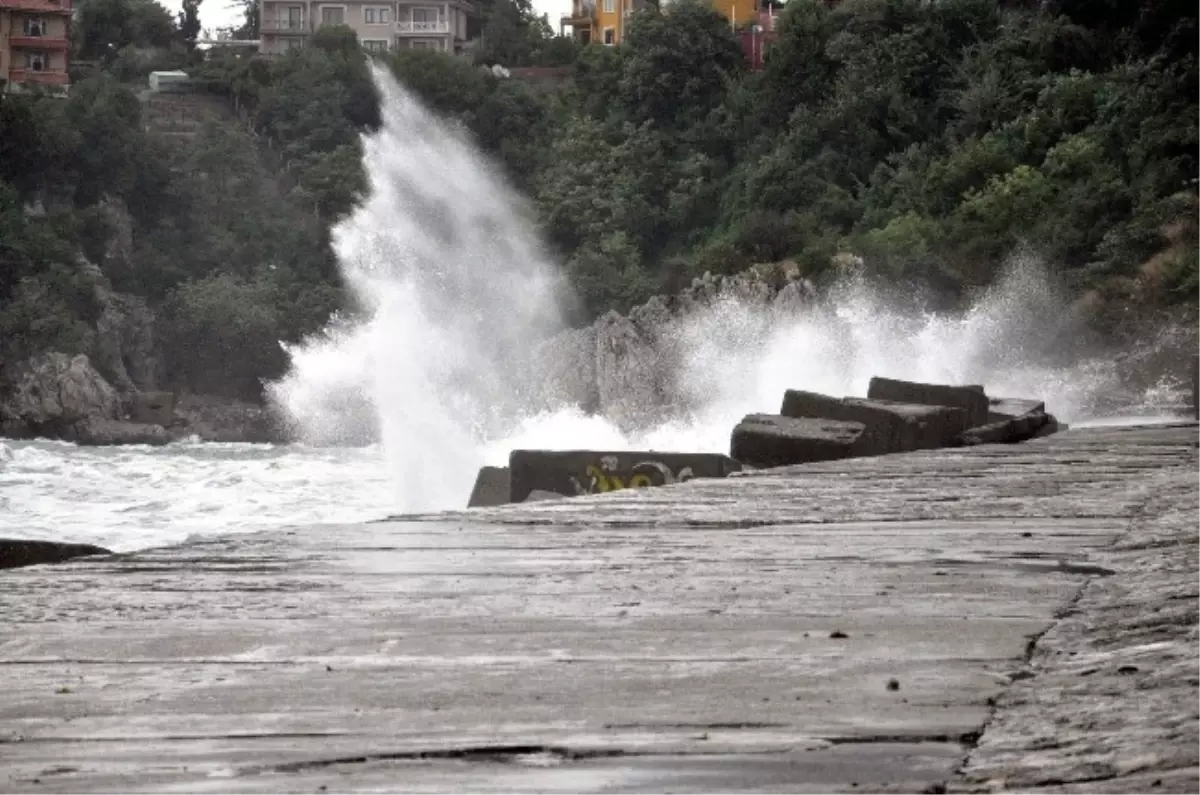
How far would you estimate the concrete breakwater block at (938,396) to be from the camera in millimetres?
14344

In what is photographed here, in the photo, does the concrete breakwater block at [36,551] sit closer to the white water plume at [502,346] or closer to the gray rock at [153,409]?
the white water plume at [502,346]

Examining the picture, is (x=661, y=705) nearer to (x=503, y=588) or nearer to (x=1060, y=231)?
(x=503, y=588)

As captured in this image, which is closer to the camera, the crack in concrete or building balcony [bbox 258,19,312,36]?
the crack in concrete

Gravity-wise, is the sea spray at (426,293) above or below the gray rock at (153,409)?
above

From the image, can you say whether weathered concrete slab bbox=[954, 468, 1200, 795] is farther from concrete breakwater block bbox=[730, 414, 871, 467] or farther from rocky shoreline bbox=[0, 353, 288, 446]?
rocky shoreline bbox=[0, 353, 288, 446]

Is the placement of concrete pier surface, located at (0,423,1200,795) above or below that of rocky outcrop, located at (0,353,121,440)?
below

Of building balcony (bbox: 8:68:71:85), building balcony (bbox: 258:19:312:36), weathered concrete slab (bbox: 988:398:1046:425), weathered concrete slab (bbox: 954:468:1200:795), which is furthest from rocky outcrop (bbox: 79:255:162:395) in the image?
weathered concrete slab (bbox: 954:468:1200:795)

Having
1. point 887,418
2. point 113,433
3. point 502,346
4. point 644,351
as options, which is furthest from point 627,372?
point 887,418

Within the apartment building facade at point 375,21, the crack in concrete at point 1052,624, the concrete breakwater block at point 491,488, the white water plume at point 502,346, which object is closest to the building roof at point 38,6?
the white water plume at point 502,346

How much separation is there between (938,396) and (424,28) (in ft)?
314

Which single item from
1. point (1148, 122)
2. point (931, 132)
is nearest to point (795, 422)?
point (1148, 122)

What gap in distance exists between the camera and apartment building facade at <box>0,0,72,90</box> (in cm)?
9375

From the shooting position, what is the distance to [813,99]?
71125 mm

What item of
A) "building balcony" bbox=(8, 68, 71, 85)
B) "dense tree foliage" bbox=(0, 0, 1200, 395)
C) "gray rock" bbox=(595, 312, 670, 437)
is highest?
"building balcony" bbox=(8, 68, 71, 85)
